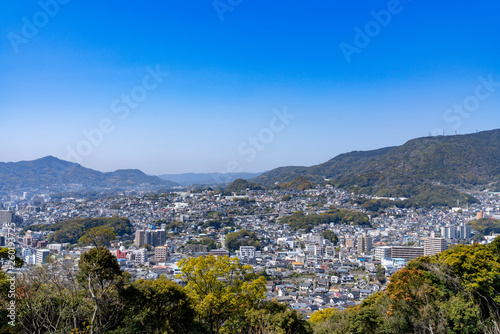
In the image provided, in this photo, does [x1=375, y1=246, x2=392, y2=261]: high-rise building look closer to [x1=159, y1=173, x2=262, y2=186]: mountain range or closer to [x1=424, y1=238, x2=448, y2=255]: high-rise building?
[x1=424, y1=238, x2=448, y2=255]: high-rise building

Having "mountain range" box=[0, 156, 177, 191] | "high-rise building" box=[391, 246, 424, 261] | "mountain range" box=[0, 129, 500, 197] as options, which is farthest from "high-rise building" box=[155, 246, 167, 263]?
"mountain range" box=[0, 156, 177, 191]

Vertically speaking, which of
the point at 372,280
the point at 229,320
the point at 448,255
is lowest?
the point at 372,280

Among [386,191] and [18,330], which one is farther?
[386,191]

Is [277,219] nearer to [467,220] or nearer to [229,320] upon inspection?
[467,220]

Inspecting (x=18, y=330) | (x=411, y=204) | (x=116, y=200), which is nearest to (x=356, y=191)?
(x=411, y=204)

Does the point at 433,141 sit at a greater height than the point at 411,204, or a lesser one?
greater

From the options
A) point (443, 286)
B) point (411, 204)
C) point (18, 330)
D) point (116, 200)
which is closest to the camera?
point (18, 330)
